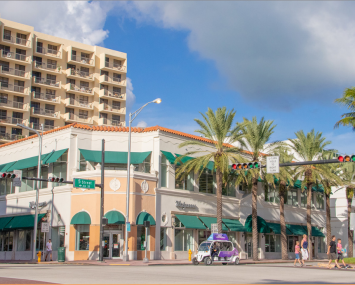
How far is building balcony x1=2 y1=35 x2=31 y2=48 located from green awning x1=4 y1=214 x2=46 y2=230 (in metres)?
36.9

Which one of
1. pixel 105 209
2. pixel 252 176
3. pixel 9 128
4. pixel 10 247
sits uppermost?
pixel 9 128

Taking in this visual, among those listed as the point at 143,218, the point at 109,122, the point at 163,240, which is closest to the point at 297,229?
the point at 163,240

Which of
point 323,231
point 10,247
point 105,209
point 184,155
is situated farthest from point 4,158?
point 323,231

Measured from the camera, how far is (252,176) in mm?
41031

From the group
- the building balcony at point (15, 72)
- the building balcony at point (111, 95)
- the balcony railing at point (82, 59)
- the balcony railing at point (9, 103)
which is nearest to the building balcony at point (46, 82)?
the building balcony at point (15, 72)

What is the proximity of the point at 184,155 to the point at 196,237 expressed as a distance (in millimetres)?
7998

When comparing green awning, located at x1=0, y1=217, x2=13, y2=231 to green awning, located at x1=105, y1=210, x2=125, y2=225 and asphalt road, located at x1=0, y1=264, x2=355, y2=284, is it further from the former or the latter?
asphalt road, located at x1=0, y1=264, x2=355, y2=284

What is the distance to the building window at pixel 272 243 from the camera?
48.9m

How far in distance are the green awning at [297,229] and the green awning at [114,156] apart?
864 inches

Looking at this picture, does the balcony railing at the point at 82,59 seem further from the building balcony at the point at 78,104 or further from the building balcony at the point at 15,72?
the building balcony at the point at 15,72

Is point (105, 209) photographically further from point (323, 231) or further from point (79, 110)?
point (79, 110)

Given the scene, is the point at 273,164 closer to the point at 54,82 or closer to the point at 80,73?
the point at 54,82

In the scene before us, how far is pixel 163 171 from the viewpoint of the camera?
128 ft

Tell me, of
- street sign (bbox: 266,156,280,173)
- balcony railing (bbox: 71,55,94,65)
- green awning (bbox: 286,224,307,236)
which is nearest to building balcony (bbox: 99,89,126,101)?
balcony railing (bbox: 71,55,94,65)
